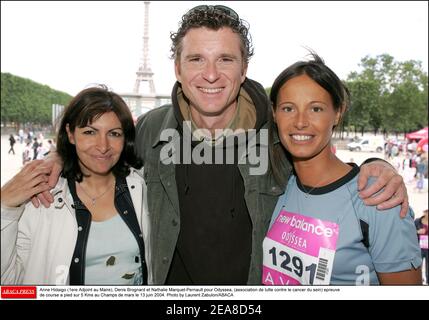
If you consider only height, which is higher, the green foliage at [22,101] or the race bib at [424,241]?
the green foliage at [22,101]

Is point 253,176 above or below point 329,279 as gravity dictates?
above

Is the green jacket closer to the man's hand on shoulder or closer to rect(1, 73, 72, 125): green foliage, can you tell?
the man's hand on shoulder

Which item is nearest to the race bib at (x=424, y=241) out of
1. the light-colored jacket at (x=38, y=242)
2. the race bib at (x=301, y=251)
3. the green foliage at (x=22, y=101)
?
the race bib at (x=301, y=251)

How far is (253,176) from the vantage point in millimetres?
1352

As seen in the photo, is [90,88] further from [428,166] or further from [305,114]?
[428,166]

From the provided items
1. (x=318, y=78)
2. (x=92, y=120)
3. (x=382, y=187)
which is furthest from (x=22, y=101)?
(x=382, y=187)

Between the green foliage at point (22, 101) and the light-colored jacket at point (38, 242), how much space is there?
22682 mm

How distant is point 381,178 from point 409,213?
0.41ft

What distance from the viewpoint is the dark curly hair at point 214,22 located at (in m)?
1.30

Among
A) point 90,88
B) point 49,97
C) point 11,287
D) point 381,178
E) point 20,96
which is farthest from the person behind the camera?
point 49,97

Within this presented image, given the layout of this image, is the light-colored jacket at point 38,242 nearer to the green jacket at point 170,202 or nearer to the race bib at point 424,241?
the green jacket at point 170,202

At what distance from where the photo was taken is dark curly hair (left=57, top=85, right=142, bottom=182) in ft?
4.16

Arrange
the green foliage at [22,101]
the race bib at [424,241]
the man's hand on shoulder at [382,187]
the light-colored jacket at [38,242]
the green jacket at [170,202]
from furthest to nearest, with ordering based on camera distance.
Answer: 1. the green foliage at [22,101]
2. the race bib at [424,241]
3. the green jacket at [170,202]
4. the light-colored jacket at [38,242]
5. the man's hand on shoulder at [382,187]

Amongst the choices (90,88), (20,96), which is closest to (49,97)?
(20,96)
